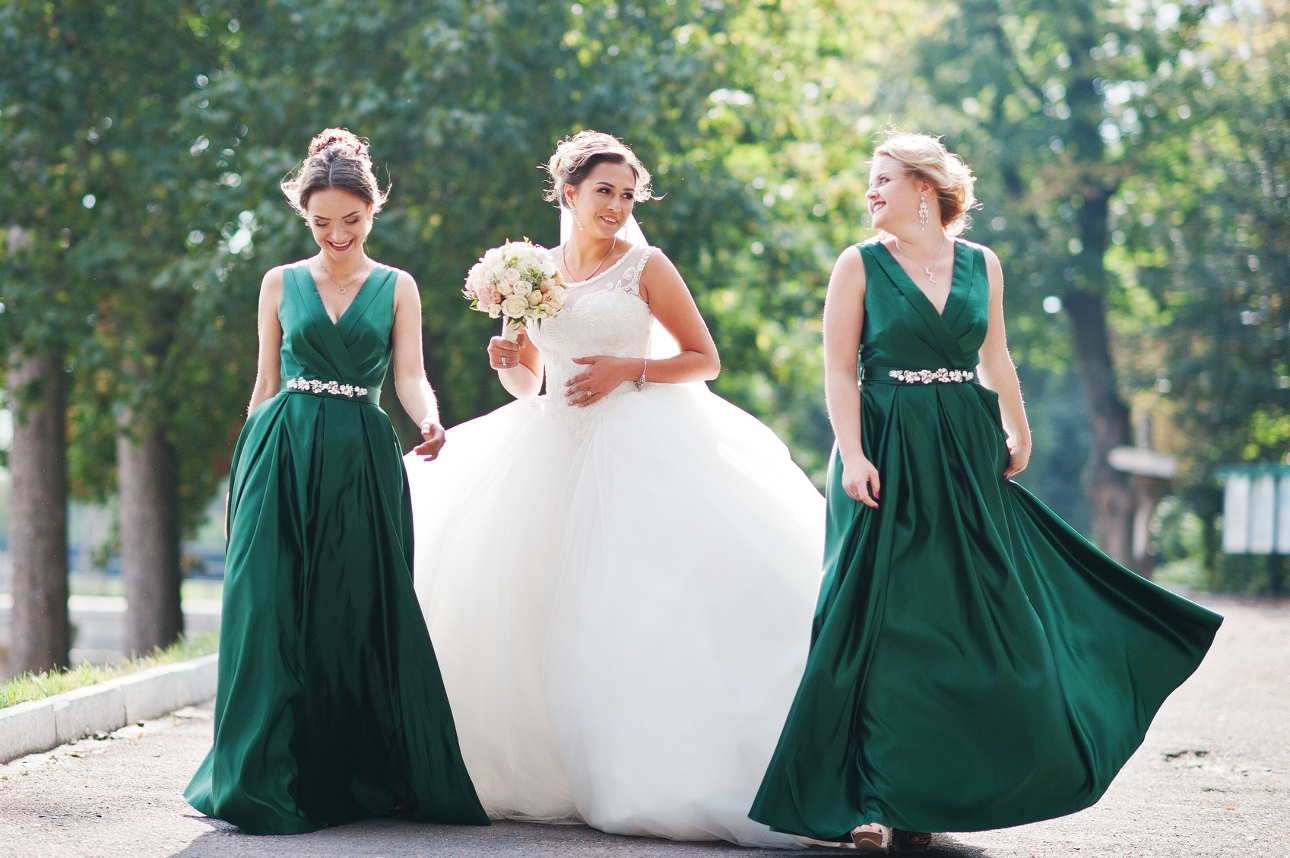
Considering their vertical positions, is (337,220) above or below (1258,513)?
above

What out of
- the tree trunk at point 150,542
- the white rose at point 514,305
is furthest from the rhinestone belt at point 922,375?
the tree trunk at point 150,542

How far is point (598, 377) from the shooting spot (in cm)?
525

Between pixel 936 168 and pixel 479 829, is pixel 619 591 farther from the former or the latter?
pixel 936 168

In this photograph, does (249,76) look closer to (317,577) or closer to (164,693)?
(164,693)

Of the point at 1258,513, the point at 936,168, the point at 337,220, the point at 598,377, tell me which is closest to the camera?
the point at 936,168

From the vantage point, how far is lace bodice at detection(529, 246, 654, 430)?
17.6ft

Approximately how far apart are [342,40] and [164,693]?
26.1 feet

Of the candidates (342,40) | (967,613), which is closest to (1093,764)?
(967,613)

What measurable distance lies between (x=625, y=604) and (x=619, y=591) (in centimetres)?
6

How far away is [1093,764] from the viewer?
13.5 feet

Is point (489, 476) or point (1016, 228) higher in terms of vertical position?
point (1016, 228)

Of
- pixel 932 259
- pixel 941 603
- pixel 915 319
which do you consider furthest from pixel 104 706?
pixel 932 259

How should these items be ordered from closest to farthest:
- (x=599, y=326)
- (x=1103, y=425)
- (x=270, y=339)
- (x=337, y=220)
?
(x=337, y=220) < (x=270, y=339) < (x=599, y=326) < (x=1103, y=425)

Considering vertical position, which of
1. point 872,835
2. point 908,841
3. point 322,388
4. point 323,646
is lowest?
point 908,841
